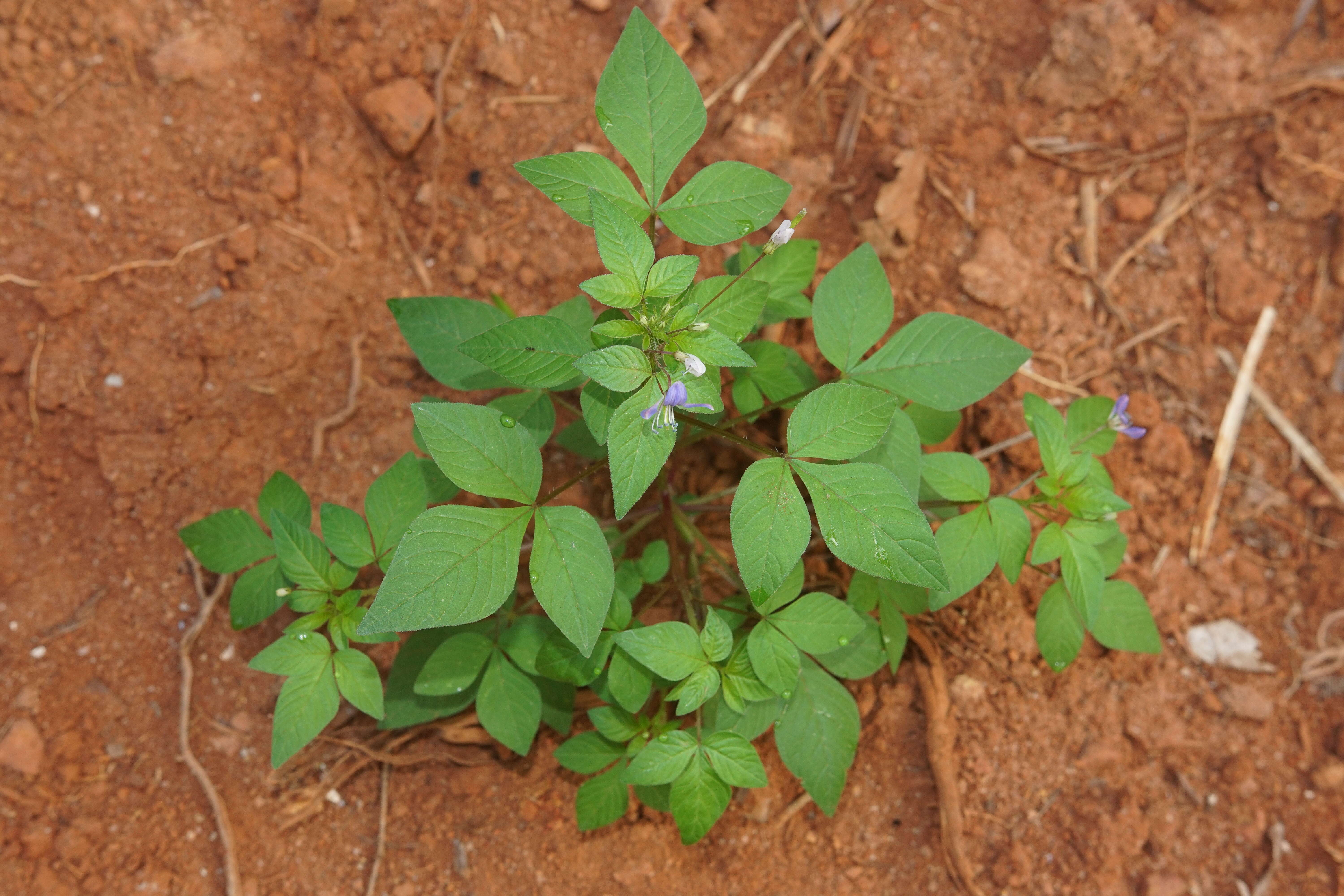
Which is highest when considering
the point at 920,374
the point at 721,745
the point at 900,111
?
the point at 900,111

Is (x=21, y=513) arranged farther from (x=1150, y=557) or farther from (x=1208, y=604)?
(x=1208, y=604)

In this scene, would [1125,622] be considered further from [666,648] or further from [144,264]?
[144,264]

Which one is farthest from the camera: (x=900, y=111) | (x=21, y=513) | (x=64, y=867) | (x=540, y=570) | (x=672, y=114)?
(x=900, y=111)

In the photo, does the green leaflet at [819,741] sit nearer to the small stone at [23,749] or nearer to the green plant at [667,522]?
the green plant at [667,522]

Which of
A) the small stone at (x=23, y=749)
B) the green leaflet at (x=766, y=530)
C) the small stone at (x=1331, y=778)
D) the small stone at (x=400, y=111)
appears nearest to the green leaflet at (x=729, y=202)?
the green leaflet at (x=766, y=530)

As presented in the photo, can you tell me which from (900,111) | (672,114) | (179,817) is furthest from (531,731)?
(900,111)

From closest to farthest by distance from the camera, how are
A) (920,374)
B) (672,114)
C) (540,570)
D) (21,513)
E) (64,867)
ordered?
(540,570) → (672,114) → (920,374) → (64,867) → (21,513)
